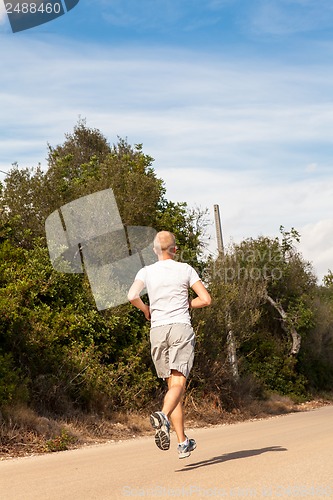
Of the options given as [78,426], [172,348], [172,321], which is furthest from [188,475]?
[78,426]

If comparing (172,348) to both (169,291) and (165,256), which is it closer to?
(169,291)

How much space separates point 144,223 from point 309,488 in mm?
18026

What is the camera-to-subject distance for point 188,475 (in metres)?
7.09

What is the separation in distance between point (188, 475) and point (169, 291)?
67.0 inches

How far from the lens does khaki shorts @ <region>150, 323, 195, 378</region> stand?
25.1ft

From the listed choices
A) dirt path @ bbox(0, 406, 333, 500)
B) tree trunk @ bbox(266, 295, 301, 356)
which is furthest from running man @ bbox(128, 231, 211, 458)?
tree trunk @ bbox(266, 295, 301, 356)

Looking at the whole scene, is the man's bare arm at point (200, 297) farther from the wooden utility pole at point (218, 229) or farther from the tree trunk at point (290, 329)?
the tree trunk at point (290, 329)

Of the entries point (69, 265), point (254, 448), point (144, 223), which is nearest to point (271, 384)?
point (144, 223)

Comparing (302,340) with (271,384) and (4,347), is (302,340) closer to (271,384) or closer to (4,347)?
(271,384)

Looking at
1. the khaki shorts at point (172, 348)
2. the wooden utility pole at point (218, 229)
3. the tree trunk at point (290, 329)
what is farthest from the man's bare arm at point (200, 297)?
the tree trunk at point (290, 329)

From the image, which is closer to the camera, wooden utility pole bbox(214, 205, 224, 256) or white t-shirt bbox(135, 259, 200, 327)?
white t-shirt bbox(135, 259, 200, 327)

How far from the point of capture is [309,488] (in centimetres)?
611

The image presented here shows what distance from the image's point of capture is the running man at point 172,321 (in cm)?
765

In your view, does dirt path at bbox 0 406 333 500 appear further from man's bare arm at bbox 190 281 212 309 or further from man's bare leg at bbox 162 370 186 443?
man's bare arm at bbox 190 281 212 309
